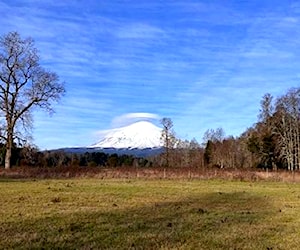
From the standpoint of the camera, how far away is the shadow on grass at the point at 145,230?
8.62 m

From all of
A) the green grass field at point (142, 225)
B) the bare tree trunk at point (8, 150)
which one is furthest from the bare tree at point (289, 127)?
the green grass field at point (142, 225)

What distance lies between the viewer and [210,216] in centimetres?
1280

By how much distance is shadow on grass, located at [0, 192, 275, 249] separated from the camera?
8617 mm

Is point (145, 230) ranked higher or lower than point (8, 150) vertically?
lower

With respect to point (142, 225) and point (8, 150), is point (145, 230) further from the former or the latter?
point (8, 150)

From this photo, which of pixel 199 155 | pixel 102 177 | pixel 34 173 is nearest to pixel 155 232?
pixel 102 177

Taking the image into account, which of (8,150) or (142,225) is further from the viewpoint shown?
(8,150)

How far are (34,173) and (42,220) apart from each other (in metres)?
29.7

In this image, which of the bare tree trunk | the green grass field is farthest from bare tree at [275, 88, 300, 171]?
the green grass field

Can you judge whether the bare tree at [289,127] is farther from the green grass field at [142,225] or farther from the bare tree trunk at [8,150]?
the green grass field at [142,225]

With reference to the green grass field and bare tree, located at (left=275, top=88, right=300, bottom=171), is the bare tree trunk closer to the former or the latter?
the green grass field

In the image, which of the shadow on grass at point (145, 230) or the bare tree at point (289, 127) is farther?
the bare tree at point (289, 127)

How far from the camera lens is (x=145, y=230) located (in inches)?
403

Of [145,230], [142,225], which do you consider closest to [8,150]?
[142,225]
